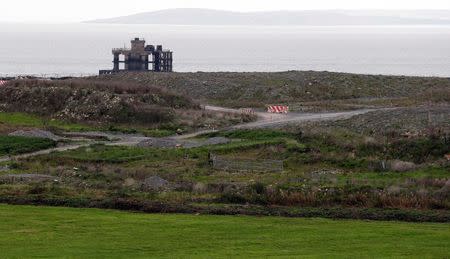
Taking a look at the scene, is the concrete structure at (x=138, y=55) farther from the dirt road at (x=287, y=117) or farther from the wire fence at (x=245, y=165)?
the wire fence at (x=245, y=165)

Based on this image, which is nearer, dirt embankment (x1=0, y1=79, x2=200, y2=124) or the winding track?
the winding track

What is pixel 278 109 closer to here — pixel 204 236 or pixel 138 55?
pixel 204 236

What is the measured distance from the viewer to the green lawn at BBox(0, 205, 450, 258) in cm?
1931

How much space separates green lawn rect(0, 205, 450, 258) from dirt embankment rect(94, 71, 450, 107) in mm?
41092

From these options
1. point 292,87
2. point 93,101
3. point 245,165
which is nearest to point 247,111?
point 93,101

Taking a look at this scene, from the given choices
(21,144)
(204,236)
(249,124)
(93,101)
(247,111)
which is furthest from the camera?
(247,111)

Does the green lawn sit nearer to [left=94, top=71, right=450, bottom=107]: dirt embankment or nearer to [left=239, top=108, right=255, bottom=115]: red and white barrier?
[left=239, top=108, right=255, bottom=115]: red and white barrier

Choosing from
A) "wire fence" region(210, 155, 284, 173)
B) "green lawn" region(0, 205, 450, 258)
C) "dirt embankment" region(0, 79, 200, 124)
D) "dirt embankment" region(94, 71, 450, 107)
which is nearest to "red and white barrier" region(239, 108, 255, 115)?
"dirt embankment" region(0, 79, 200, 124)

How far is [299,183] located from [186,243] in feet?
37.2

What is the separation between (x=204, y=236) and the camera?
69.9 feet

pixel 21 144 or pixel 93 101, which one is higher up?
pixel 93 101

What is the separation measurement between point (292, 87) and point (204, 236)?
51.5 metres

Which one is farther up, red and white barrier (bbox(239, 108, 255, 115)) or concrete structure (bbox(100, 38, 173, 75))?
concrete structure (bbox(100, 38, 173, 75))

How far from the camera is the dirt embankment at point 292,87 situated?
69.6 metres
